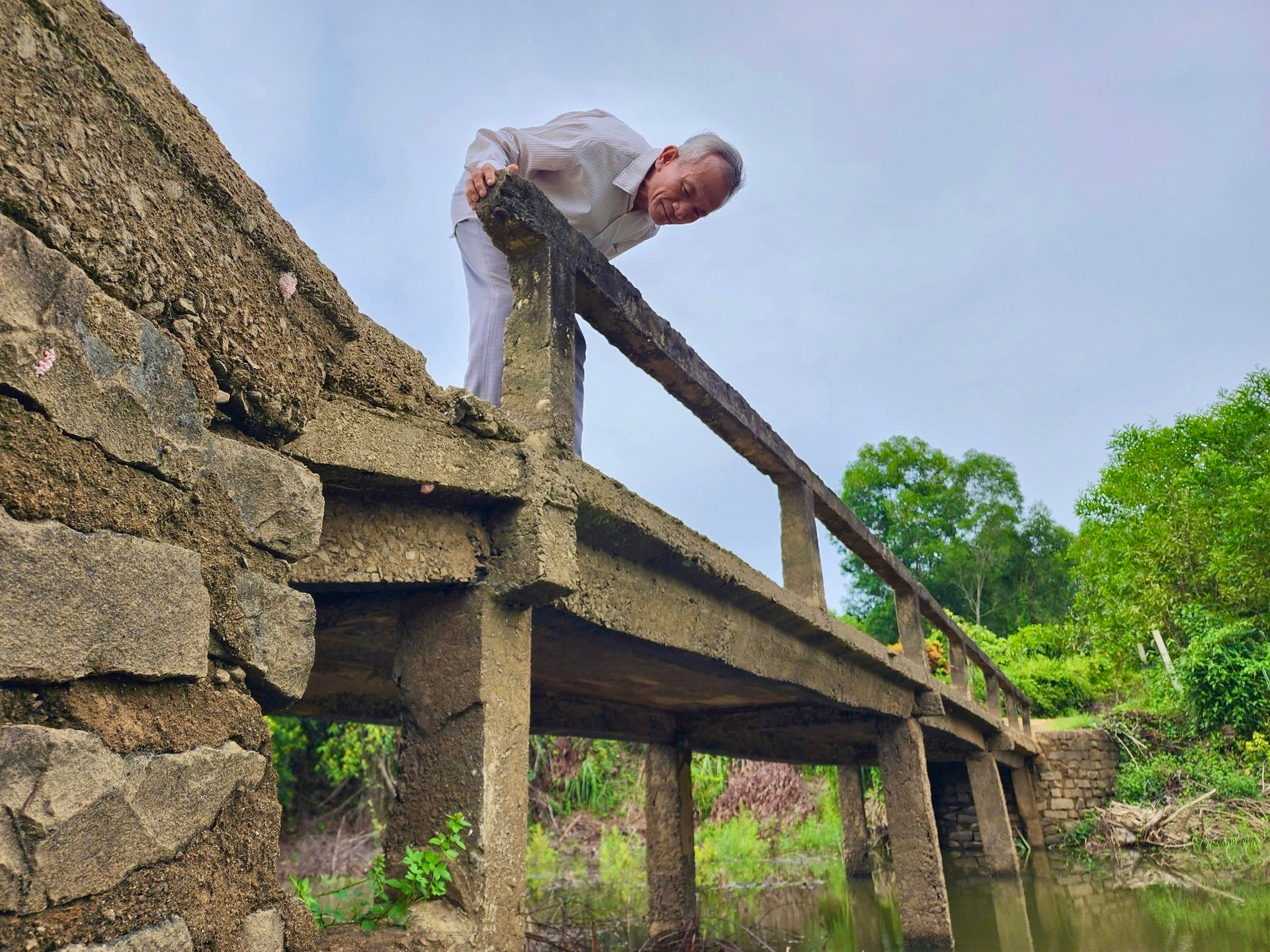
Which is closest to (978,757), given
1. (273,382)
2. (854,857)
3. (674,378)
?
(854,857)

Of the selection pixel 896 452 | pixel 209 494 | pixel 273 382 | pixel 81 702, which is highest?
pixel 896 452

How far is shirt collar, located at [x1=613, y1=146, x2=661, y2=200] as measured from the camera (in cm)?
324

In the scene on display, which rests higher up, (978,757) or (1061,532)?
(1061,532)

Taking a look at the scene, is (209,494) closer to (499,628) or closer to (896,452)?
(499,628)

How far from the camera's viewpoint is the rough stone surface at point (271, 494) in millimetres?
1485

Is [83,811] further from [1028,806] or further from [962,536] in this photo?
[962,536]

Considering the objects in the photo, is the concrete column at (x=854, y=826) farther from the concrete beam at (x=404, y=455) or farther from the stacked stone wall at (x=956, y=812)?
the concrete beam at (x=404, y=455)

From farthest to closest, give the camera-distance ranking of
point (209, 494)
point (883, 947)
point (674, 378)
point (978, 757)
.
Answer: point (978, 757), point (883, 947), point (674, 378), point (209, 494)

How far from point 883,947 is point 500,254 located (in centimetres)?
577

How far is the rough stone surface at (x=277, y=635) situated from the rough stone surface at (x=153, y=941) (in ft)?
1.24

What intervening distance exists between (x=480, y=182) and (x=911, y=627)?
5.32 metres

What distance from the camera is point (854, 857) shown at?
36.1 feet

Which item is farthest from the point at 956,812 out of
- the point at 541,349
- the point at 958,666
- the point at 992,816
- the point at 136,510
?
the point at 136,510

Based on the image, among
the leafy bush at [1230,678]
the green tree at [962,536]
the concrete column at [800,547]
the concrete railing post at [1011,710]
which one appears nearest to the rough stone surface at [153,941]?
the concrete column at [800,547]
